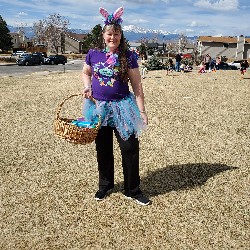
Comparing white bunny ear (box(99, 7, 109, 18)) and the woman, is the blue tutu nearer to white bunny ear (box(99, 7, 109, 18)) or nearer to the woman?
the woman

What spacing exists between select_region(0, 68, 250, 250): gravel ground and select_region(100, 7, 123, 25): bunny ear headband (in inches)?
87.5

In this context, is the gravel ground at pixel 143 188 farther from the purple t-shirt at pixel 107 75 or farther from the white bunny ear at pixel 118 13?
the white bunny ear at pixel 118 13

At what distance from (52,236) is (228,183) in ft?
8.68

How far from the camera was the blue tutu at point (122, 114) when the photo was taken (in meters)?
3.72

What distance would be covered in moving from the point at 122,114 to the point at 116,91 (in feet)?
0.91

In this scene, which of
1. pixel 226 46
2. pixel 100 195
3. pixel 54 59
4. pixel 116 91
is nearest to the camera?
pixel 116 91

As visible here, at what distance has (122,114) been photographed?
12.2 ft

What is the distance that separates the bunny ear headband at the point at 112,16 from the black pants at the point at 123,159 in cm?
124

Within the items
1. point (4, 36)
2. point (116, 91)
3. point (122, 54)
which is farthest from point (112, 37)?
point (4, 36)

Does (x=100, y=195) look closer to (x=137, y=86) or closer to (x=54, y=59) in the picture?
(x=137, y=86)

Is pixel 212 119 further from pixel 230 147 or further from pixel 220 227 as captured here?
pixel 220 227

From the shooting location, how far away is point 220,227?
365 cm

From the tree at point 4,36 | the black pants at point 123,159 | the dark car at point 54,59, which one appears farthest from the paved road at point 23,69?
the black pants at point 123,159

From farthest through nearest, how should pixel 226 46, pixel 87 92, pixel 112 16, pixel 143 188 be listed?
pixel 226 46 → pixel 143 188 → pixel 87 92 → pixel 112 16
